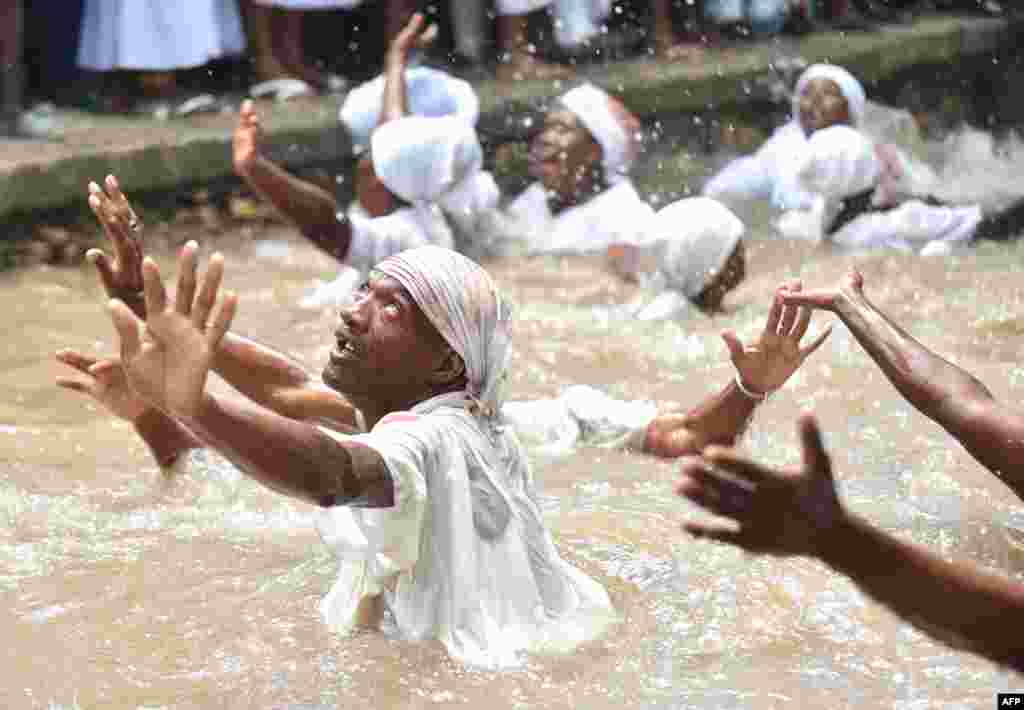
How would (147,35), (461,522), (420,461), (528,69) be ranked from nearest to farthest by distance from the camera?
(420,461) → (461,522) → (147,35) → (528,69)

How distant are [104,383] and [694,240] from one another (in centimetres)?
373

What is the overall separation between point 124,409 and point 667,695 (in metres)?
1.61

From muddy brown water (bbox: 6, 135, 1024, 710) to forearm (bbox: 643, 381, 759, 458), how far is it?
34 cm

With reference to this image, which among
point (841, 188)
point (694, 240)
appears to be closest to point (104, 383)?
point (694, 240)

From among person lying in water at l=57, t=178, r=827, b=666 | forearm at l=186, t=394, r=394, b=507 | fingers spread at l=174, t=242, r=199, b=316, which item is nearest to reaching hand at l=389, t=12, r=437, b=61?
person lying in water at l=57, t=178, r=827, b=666

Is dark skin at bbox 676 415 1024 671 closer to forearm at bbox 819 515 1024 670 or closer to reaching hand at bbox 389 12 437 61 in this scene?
forearm at bbox 819 515 1024 670

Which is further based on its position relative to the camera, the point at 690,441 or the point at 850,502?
the point at 850,502

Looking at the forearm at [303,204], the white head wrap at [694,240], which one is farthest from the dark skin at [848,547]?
the white head wrap at [694,240]

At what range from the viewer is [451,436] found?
455cm

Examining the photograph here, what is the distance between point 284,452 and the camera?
3.98 metres

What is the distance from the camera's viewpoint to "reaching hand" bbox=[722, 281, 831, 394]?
213 inches

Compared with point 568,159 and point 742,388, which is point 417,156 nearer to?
point 568,159

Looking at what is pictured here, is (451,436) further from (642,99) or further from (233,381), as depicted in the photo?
(642,99)

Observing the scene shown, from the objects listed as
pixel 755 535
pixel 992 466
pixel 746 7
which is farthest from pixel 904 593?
pixel 746 7
